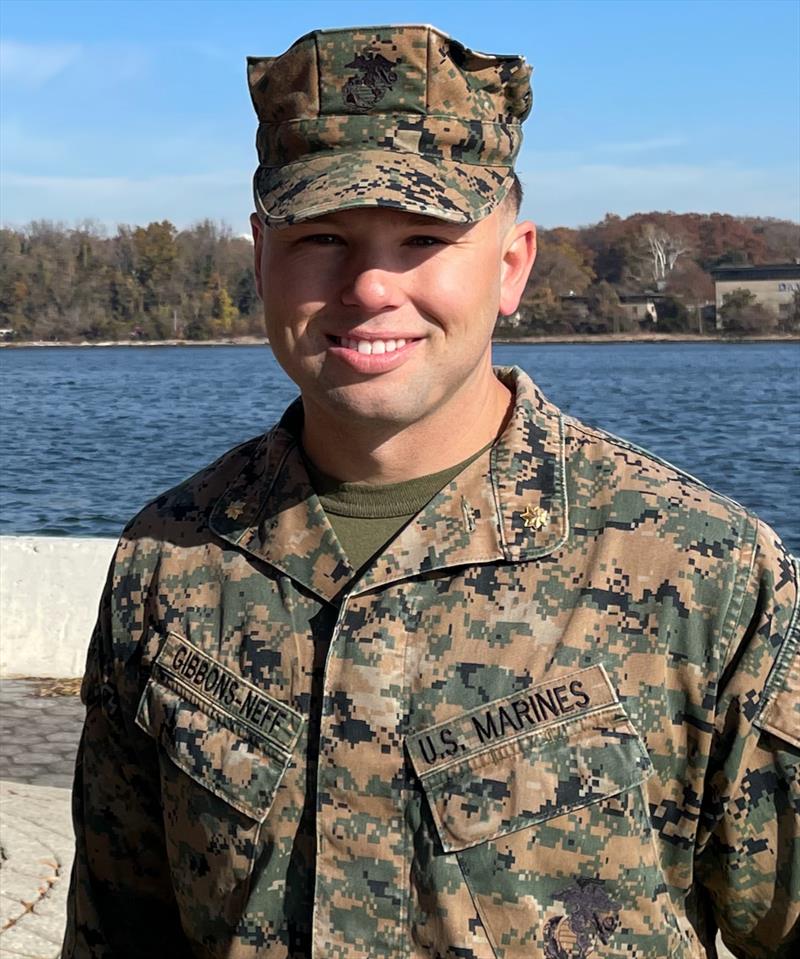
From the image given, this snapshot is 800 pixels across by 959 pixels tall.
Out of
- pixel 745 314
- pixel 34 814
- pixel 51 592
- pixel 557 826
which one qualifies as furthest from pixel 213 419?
pixel 745 314

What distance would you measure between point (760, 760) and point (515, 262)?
2.62 ft

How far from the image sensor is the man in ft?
5.96

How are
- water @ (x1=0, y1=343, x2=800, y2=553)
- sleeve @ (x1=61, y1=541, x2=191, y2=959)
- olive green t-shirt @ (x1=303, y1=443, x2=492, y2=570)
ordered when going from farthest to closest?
water @ (x1=0, y1=343, x2=800, y2=553)
sleeve @ (x1=61, y1=541, x2=191, y2=959)
olive green t-shirt @ (x1=303, y1=443, x2=492, y2=570)

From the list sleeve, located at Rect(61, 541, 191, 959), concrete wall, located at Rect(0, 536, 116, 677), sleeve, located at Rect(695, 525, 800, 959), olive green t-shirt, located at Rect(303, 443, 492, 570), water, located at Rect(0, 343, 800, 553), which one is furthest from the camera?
water, located at Rect(0, 343, 800, 553)

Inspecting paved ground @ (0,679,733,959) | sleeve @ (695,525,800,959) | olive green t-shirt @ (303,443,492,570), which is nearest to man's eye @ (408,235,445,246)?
olive green t-shirt @ (303,443,492,570)

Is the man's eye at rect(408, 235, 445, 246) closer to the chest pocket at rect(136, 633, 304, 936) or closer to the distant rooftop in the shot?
the chest pocket at rect(136, 633, 304, 936)

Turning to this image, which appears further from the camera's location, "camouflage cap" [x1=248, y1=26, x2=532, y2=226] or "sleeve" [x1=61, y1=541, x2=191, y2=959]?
"sleeve" [x1=61, y1=541, x2=191, y2=959]

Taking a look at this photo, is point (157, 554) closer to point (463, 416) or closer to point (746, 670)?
point (463, 416)

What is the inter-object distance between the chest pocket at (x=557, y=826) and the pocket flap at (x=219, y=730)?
0.22m

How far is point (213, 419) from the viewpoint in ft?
148

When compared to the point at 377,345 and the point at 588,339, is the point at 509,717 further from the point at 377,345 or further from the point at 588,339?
the point at 588,339

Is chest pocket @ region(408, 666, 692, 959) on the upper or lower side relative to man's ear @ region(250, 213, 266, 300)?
lower

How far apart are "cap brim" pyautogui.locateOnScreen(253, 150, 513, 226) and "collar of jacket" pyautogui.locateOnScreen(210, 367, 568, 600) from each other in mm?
338

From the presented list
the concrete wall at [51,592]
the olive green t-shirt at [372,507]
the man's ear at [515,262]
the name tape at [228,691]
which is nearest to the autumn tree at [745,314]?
the concrete wall at [51,592]
